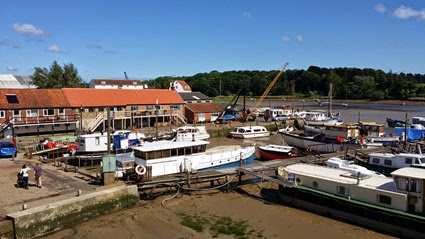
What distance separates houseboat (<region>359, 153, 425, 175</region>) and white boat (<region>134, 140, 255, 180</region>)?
32.2 feet

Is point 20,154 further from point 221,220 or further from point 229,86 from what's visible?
point 229,86

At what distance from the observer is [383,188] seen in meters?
18.7

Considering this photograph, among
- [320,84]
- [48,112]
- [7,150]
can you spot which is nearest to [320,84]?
[320,84]

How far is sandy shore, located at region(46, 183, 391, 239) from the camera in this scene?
17594 millimetres

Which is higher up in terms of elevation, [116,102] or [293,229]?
[116,102]

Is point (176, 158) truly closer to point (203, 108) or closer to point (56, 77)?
point (203, 108)

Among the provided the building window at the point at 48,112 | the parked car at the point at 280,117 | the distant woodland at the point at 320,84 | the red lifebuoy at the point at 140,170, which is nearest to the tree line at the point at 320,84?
the distant woodland at the point at 320,84

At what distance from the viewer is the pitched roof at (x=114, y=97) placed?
50656 millimetres

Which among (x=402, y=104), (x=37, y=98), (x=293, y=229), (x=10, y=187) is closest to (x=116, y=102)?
(x=37, y=98)

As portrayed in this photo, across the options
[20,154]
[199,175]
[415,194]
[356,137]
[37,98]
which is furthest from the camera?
[37,98]

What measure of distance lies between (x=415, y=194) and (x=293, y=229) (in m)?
5.78

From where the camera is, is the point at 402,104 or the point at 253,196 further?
the point at 402,104

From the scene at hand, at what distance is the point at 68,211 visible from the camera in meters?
18.6

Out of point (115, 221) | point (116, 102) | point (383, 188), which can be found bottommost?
point (115, 221)
